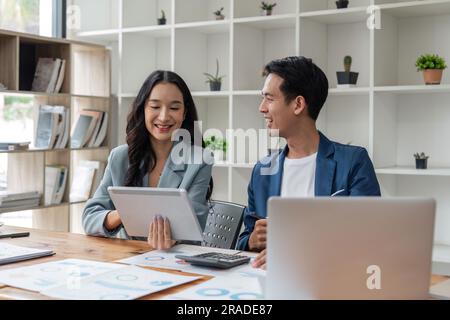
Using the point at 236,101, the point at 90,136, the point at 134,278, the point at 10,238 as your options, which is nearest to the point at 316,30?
the point at 236,101

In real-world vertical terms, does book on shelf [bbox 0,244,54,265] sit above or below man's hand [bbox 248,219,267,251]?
below

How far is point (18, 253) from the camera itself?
6.54ft

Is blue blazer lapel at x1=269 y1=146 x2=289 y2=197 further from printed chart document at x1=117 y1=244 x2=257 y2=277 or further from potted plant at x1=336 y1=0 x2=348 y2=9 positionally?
potted plant at x1=336 y1=0 x2=348 y2=9

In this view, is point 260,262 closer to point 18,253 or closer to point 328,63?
point 18,253

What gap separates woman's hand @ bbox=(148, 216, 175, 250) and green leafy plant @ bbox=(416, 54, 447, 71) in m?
1.87

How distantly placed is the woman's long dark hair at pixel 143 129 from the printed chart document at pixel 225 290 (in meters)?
0.98

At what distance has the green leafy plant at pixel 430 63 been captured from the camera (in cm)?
321

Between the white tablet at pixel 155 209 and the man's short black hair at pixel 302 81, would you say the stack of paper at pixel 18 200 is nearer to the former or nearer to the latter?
the white tablet at pixel 155 209

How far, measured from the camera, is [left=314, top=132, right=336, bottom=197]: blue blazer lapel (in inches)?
91.3

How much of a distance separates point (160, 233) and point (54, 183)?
2.24 meters

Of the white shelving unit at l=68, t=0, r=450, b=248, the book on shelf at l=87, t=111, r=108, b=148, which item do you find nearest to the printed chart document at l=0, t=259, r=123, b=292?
the white shelving unit at l=68, t=0, r=450, b=248

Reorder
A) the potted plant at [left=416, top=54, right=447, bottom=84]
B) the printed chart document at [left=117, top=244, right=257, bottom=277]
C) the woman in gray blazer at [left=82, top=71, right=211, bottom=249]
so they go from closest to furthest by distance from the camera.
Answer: the printed chart document at [left=117, top=244, right=257, bottom=277]
the woman in gray blazer at [left=82, top=71, right=211, bottom=249]
the potted plant at [left=416, top=54, right=447, bottom=84]

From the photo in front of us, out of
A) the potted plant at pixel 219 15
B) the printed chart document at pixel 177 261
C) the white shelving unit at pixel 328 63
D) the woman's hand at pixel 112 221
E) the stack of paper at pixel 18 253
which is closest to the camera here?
the printed chart document at pixel 177 261

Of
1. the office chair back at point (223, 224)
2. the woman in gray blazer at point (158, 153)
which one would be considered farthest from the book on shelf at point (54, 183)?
the office chair back at point (223, 224)
